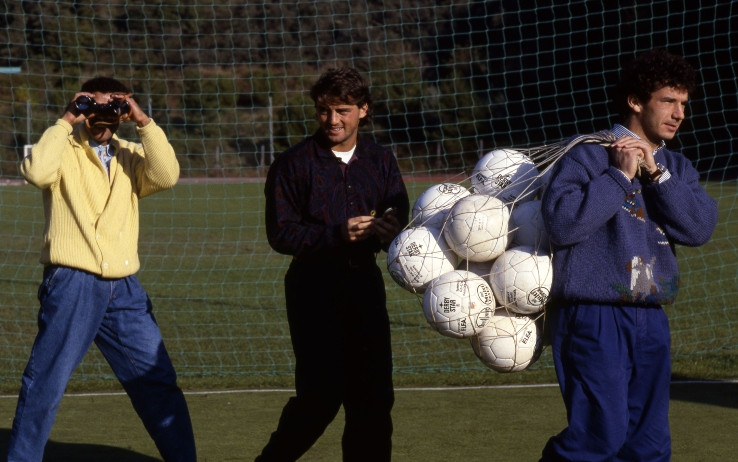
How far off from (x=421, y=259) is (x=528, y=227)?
0.40m

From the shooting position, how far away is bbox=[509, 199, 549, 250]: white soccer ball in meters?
4.09

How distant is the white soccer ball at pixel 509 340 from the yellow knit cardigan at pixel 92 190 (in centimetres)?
152

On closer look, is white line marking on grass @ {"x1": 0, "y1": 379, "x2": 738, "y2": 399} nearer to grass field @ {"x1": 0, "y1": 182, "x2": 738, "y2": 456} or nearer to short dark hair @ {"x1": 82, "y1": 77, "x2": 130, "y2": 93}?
grass field @ {"x1": 0, "y1": 182, "x2": 738, "y2": 456}

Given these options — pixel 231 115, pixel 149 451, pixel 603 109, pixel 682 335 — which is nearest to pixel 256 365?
pixel 149 451

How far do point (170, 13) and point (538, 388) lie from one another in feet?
71.5

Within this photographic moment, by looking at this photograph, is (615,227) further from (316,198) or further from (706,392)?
(706,392)

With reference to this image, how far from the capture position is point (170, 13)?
27656 millimetres

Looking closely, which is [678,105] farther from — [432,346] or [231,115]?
[231,115]

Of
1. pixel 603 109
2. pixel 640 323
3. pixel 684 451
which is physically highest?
pixel 603 109

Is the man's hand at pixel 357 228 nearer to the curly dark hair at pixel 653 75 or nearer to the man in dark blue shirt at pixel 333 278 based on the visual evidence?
the man in dark blue shirt at pixel 333 278

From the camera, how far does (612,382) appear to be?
3.89 meters

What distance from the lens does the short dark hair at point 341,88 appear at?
15.0ft

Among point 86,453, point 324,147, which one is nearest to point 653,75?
point 324,147

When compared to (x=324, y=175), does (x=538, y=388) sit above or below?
below
